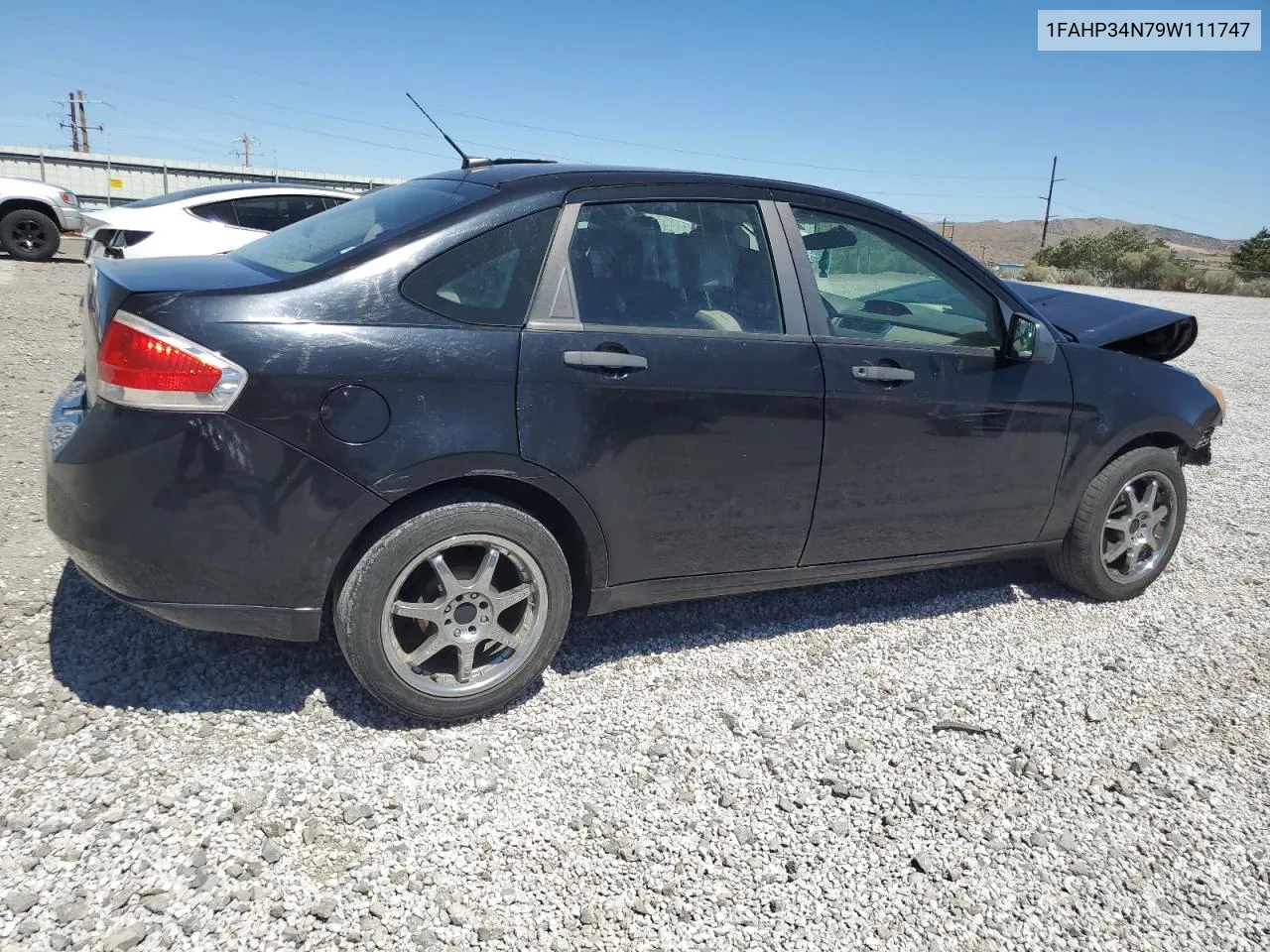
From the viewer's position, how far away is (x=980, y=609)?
13.6ft

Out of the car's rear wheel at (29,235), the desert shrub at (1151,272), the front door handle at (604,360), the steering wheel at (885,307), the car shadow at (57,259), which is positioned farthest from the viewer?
the desert shrub at (1151,272)

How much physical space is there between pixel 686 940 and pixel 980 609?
2499mm

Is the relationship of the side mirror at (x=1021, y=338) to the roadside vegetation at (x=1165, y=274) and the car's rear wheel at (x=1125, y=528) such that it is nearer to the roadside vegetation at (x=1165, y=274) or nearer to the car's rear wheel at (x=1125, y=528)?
the car's rear wheel at (x=1125, y=528)

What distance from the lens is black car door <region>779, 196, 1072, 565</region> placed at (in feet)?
11.0

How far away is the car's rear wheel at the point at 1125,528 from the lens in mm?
4070

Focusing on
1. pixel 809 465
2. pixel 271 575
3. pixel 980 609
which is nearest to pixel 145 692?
pixel 271 575

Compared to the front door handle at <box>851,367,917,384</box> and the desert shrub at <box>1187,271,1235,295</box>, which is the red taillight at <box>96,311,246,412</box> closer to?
the front door handle at <box>851,367,917,384</box>

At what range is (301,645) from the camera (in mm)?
3371

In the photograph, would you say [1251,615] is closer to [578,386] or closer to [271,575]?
[578,386]

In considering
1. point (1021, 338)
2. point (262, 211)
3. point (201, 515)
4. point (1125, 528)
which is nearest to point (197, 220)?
point (262, 211)

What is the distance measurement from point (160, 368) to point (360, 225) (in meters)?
0.94

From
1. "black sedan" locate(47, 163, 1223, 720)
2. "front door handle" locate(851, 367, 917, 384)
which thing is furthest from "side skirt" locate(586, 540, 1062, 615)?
"front door handle" locate(851, 367, 917, 384)

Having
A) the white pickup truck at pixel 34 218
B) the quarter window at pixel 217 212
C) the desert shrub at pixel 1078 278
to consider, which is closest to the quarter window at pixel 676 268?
the quarter window at pixel 217 212

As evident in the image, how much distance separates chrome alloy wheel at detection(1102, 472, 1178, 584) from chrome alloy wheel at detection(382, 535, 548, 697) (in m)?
2.75
